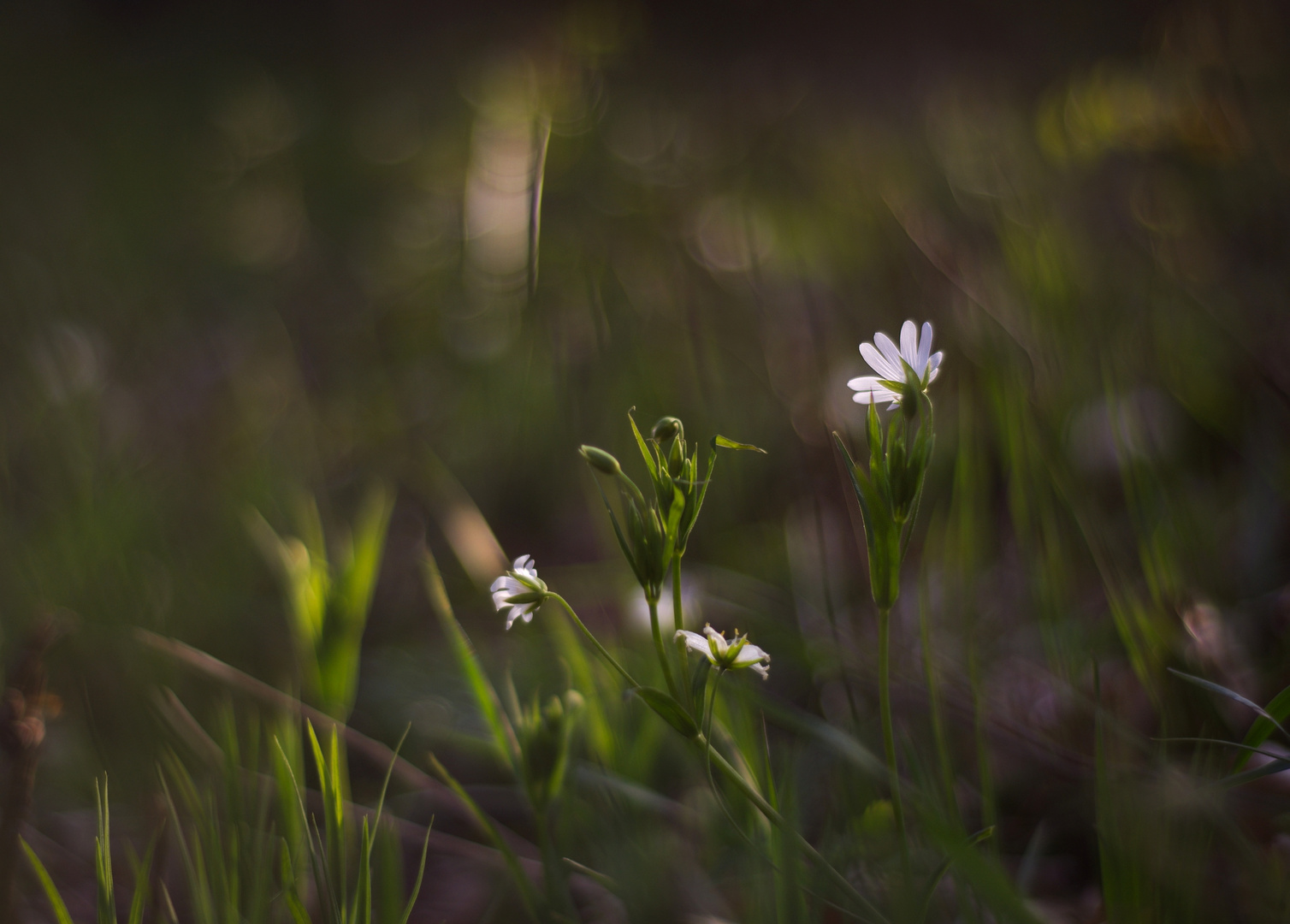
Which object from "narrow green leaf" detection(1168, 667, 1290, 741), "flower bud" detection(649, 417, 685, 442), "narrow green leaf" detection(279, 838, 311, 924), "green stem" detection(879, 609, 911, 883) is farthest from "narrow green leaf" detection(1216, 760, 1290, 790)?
"narrow green leaf" detection(279, 838, 311, 924)

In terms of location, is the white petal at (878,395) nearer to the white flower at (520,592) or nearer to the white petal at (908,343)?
the white petal at (908,343)

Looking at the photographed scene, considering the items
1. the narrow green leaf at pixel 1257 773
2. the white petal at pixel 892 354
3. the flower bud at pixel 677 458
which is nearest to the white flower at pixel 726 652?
the flower bud at pixel 677 458

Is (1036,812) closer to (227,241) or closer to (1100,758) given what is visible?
(1100,758)

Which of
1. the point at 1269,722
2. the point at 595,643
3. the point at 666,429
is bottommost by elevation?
the point at 1269,722

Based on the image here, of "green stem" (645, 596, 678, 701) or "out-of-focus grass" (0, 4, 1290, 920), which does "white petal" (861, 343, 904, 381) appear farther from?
"green stem" (645, 596, 678, 701)

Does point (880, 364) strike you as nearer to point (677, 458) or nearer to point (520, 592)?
point (677, 458)

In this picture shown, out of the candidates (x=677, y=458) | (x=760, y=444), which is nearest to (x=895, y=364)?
(x=677, y=458)
